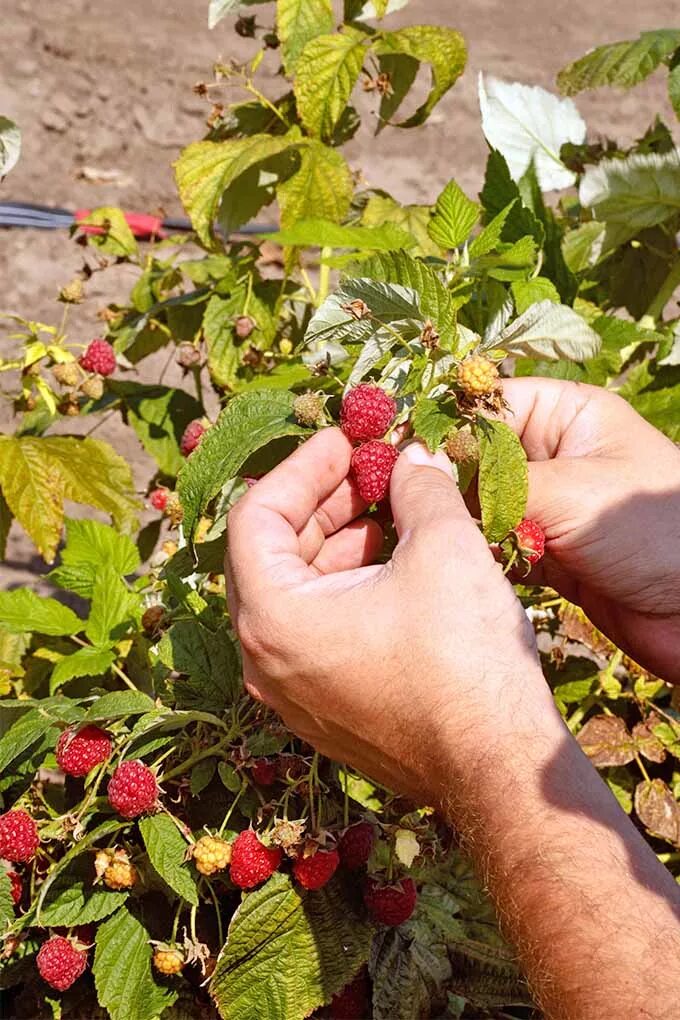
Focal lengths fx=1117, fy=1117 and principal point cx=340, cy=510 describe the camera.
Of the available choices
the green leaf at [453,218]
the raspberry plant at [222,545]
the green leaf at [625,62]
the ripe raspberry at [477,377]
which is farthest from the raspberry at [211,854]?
the green leaf at [625,62]

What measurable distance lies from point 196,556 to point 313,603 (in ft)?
0.69

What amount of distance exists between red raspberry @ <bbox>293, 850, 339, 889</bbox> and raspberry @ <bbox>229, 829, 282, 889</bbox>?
0.10 feet

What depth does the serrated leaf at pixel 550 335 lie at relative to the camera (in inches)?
45.5

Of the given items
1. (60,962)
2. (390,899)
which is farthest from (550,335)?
(60,962)

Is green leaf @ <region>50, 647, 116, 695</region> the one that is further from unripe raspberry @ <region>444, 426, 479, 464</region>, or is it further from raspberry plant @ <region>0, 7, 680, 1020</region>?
unripe raspberry @ <region>444, 426, 479, 464</region>

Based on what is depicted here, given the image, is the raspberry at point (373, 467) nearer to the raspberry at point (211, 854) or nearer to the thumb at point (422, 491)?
the thumb at point (422, 491)

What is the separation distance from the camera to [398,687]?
1.02 m

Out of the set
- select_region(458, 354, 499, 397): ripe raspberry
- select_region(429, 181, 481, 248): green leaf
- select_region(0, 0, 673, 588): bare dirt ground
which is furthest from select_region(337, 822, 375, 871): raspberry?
select_region(0, 0, 673, 588): bare dirt ground

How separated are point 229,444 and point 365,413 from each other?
15cm

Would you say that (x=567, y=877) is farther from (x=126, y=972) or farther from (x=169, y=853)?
(x=126, y=972)

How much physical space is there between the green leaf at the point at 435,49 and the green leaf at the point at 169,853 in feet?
3.74

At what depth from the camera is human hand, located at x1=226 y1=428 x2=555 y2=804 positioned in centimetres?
100

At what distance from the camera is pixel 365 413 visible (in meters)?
1.06

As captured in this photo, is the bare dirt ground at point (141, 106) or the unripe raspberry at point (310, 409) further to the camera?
the bare dirt ground at point (141, 106)
